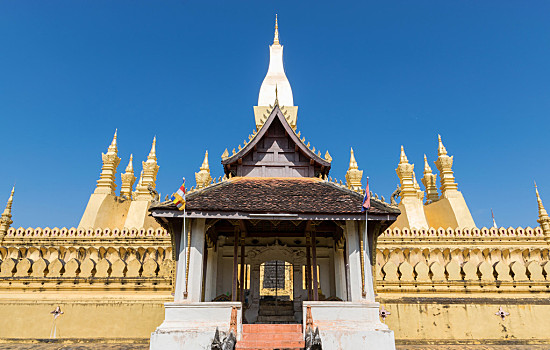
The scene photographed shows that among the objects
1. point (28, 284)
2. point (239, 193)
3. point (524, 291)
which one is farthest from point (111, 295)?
point (524, 291)

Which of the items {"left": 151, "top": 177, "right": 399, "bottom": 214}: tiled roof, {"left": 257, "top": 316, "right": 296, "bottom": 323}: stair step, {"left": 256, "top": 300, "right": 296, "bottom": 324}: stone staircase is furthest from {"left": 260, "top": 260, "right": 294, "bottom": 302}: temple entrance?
{"left": 151, "top": 177, "right": 399, "bottom": 214}: tiled roof

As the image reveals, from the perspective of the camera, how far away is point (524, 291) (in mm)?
13914

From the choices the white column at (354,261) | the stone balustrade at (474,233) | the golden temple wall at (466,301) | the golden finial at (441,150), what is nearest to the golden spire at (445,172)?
the golden finial at (441,150)

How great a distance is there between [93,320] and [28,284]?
3.01 metres

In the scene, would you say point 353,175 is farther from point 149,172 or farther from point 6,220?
point 6,220

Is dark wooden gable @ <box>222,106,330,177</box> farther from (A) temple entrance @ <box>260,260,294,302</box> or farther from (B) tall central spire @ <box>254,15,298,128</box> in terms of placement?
(A) temple entrance @ <box>260,260,294,302</box>

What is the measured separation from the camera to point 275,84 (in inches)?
911

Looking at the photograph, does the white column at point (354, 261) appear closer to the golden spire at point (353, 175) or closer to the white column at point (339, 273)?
the white column at point (339, 273)

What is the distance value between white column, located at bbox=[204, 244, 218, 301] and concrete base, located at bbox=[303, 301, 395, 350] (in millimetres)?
4559

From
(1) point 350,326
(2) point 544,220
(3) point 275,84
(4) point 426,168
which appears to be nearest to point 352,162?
(4) point 426,168

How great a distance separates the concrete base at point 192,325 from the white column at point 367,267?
369 cm

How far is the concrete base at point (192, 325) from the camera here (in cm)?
973

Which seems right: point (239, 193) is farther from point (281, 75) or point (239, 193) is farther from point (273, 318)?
point (281, 75)

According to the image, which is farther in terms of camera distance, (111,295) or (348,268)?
(111,295)
